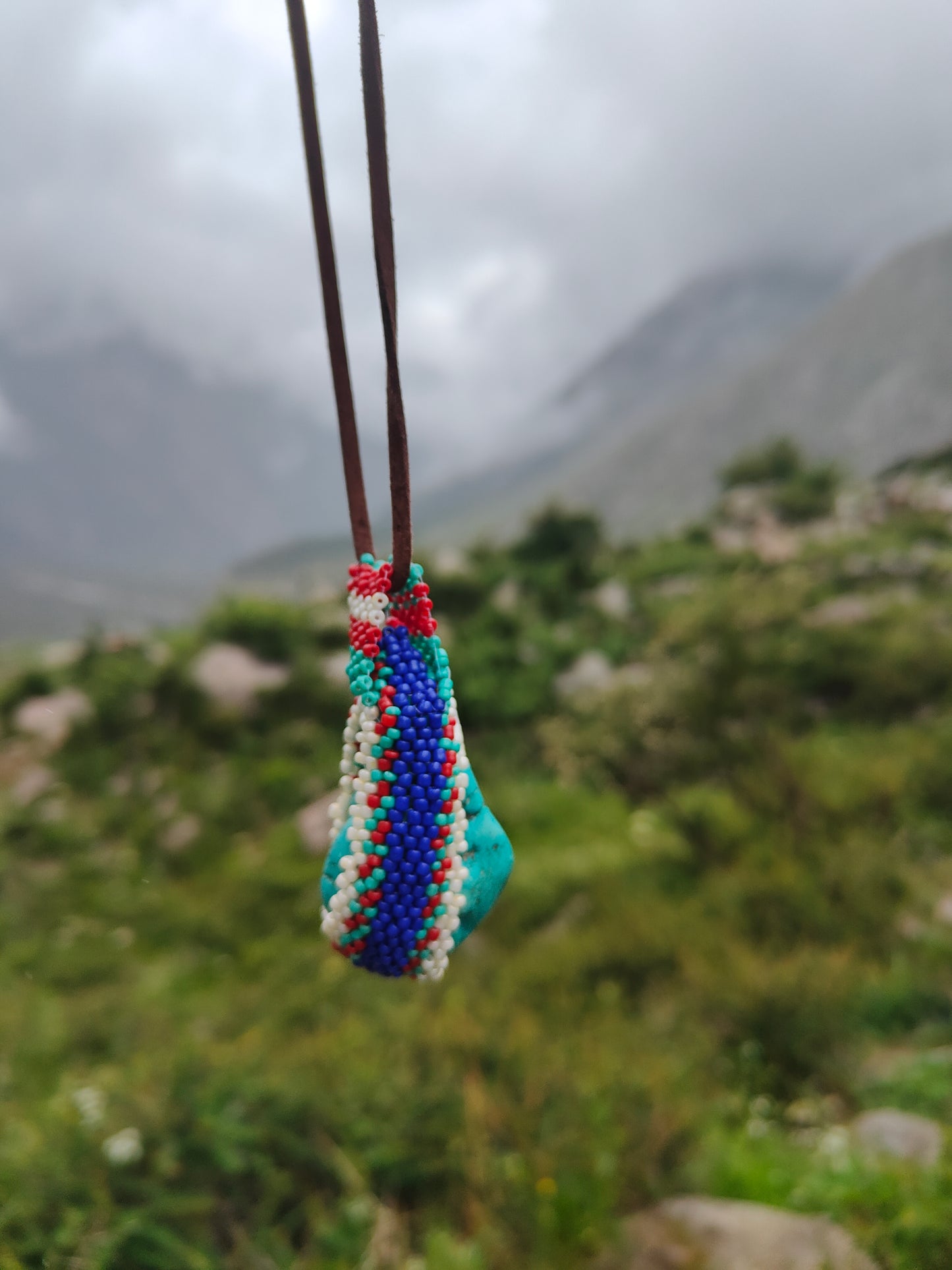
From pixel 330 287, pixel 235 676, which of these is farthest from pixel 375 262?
pixel 235 676

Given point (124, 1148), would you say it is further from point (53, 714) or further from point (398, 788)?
point (53, 714)

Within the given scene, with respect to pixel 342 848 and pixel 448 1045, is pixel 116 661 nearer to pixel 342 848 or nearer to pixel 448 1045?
pixel 448 1045

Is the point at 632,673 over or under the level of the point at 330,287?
over

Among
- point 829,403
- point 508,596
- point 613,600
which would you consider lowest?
point 613,600

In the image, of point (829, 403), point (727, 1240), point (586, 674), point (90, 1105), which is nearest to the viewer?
point (727, 1240)

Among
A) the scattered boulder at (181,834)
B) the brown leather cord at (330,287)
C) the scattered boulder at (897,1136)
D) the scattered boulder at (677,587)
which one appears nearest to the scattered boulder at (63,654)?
the scattered boulder at (181,834)

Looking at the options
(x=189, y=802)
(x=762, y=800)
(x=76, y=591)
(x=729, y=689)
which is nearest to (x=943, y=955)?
(x=762, y=800)
